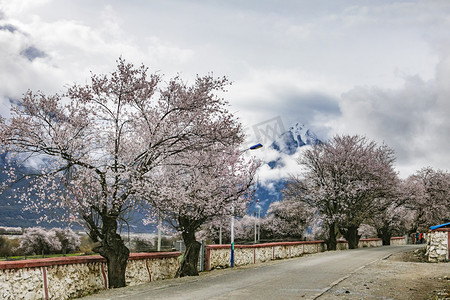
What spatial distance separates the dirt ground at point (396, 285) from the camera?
1088 cm

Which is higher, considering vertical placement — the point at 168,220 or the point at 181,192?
the point at 181,192

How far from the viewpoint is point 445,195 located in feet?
185

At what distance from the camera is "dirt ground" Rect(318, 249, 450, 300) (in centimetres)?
1088

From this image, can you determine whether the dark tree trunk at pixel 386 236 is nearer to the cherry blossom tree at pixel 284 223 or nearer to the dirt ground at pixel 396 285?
the cherry blossom tree at pixel 284 223

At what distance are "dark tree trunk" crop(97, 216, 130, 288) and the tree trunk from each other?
462cm

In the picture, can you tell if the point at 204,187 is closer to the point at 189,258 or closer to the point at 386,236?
the point at 189,258

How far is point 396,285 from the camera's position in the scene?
13.0 metres

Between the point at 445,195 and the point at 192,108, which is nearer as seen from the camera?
the point at 192,108

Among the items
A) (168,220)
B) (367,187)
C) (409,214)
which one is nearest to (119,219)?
(168,220)

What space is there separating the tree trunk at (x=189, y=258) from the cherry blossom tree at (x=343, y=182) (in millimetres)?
22563

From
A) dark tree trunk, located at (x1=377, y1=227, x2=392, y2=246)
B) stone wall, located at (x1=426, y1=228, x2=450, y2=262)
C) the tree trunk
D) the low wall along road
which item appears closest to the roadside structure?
stone wall, located at (x1=426, y1=228, x2=450, y2=262)

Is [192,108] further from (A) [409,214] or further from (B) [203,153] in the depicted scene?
(A) [409,214]

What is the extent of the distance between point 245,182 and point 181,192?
17.4 ft

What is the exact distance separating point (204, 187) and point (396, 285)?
840 cm
